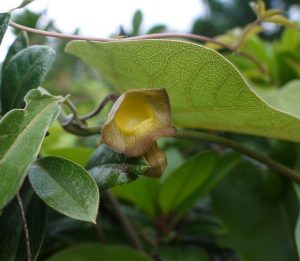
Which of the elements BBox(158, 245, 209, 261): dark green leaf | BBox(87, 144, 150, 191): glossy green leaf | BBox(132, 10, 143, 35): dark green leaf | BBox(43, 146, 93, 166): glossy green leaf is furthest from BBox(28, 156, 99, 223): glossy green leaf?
BBox(132, 10, 143, 35): dark green leaf

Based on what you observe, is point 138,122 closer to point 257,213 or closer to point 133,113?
point 133,113

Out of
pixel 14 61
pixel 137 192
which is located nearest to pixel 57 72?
pixel 137 192

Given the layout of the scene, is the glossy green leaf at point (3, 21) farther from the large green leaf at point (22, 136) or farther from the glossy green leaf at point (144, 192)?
the glossy green leaf at point (144, 192)

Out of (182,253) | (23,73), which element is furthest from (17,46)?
(182,253)

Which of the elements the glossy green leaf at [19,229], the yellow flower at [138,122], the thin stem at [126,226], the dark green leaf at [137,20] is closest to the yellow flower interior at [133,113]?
the yellow flower at [138,122]

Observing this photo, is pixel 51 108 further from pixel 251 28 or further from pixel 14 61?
pixel 251 28
